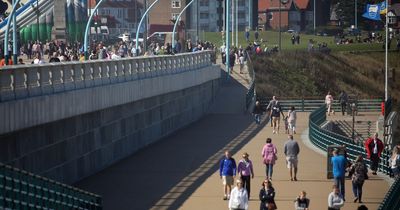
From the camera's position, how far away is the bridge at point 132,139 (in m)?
27.6

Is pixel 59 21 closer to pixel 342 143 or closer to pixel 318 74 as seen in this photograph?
pixel 318 74

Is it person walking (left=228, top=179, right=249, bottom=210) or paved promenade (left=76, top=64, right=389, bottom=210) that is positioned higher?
person walking (left=228, top=179, right=249, bottom=210)

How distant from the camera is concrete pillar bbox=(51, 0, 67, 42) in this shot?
70500 mm

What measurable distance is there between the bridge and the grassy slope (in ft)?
85.6

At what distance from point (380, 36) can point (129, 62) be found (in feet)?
276

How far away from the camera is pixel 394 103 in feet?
269

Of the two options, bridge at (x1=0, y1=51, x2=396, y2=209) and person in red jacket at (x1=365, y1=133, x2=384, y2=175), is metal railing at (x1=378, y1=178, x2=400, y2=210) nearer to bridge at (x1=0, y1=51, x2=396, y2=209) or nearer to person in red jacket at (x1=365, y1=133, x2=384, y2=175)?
bridge at (x1=0, y1=51, x2=396, y2=209)

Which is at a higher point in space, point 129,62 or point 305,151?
point 129,62

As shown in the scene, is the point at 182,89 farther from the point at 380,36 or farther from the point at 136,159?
the point at 380,36

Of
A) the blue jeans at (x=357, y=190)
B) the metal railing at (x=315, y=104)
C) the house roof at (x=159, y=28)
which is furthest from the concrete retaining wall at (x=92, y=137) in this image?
the house roof at (x=159, y=28)

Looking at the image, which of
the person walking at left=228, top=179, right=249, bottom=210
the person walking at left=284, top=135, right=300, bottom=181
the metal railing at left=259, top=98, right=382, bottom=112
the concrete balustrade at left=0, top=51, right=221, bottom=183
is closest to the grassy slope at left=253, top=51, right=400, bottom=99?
the metal railing at left=259, top=98, right=382, bottom=112

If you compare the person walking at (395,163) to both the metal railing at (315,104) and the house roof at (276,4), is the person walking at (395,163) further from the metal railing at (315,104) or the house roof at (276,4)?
the house roof at (276,4)

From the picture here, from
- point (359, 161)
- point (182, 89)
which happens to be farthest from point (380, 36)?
point (359, 161)

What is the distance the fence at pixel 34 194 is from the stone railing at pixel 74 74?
3.11 m
